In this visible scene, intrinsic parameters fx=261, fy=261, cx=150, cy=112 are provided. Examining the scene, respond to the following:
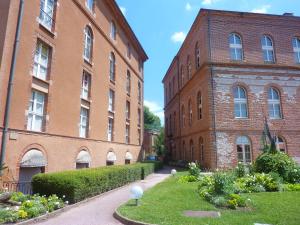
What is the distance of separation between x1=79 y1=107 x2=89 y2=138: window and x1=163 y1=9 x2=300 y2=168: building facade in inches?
402

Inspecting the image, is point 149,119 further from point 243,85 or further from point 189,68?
point 243,85

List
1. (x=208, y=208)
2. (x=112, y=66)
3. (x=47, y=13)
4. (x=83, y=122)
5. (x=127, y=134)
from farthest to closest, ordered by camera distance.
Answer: (x=127, y=134)
(x=112, y=66)
(x=83, y=122)
(x=47, y=13)
(x=208, y=208)

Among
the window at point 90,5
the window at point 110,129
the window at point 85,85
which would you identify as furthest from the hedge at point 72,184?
the window at point 90,5

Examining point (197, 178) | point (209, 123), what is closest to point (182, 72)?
point (209, 123)

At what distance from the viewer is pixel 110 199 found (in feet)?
37.2

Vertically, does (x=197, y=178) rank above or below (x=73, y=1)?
below

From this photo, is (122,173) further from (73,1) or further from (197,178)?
(73,1)

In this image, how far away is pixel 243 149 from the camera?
22000 mm

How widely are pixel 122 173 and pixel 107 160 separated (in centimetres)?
572

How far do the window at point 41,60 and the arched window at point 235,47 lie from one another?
1642 centimetres

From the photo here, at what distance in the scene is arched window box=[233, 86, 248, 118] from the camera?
2272 cm

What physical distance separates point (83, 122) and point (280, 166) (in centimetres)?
1243

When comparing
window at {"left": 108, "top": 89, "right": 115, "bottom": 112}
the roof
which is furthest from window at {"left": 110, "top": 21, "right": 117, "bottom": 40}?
window at {"left": 108, "top": 89, "right": 115, "bottom": 112}

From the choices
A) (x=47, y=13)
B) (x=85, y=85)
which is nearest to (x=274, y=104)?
(x=85, y=85)
